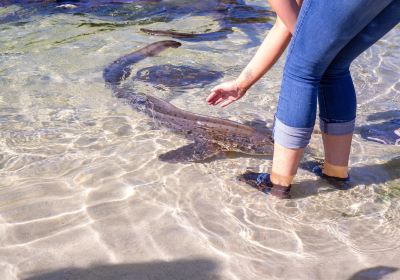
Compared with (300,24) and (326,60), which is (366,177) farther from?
(300,24)

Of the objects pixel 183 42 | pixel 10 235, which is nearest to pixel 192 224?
pixel 10 235

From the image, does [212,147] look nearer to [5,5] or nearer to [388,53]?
[388,53]

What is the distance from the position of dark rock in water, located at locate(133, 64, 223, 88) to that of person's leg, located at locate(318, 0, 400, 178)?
2.66 m

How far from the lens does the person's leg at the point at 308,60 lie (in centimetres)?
226

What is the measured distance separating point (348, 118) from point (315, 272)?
3.24 ft

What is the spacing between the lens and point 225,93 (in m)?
3.10

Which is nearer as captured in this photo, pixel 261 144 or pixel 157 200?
pixel 157 200

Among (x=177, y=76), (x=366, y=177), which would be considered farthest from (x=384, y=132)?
(x=177, y=76)

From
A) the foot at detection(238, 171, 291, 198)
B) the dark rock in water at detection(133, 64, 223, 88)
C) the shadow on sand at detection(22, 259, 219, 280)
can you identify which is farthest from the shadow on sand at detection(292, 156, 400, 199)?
the dark rock in water at detection(133, 64, 223, 88)

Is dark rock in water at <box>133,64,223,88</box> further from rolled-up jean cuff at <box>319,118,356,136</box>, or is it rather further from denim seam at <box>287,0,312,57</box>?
denim seam at <box>287,0,312,57</box>

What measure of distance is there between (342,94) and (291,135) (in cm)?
43

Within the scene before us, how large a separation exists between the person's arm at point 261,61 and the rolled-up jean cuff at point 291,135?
0.40 m

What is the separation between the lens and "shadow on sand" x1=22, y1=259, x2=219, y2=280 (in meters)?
2.22

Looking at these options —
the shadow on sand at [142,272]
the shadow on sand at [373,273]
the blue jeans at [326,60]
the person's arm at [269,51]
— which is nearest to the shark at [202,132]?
the person's arm at [269,51]
